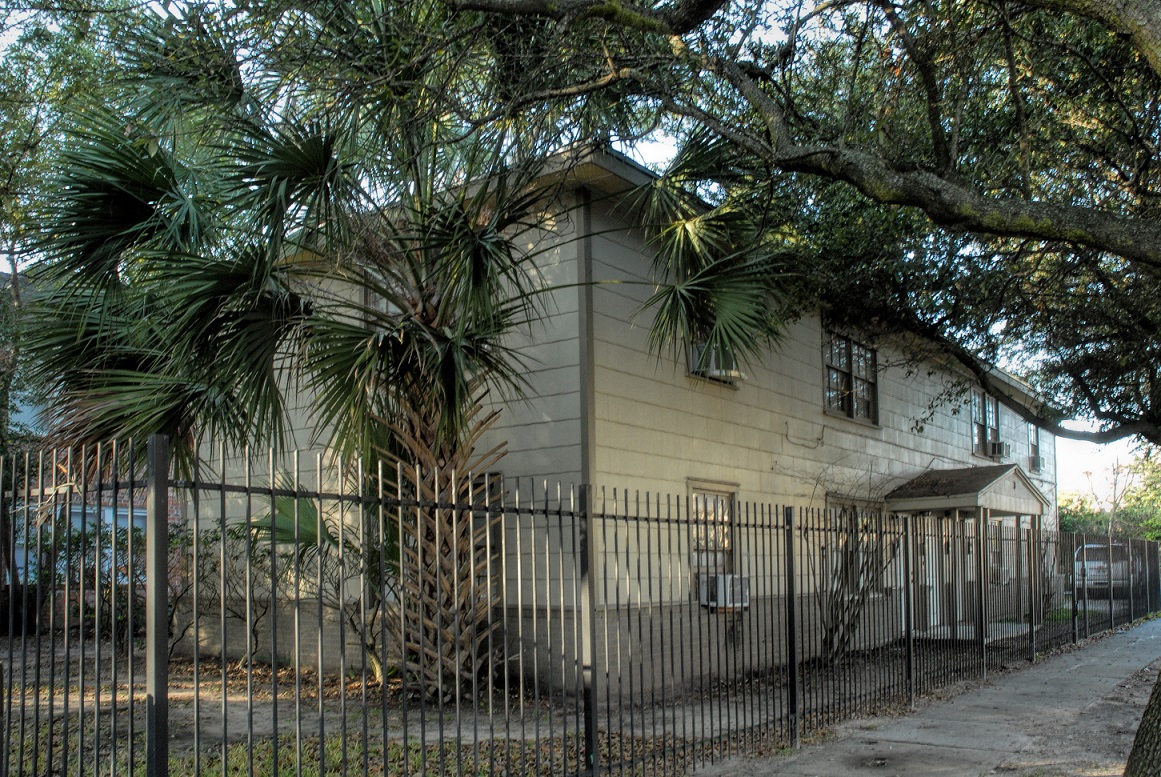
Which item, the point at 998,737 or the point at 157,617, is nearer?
the point at 157,617

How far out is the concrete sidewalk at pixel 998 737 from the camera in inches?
326

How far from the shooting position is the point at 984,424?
24312mm

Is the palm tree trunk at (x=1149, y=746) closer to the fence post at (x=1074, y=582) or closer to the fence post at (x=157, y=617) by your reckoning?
the fence post at (x=157, y=617)

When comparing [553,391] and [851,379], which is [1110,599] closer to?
[851,379]

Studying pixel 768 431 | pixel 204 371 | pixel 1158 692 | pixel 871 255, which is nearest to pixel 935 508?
pixel 768 431

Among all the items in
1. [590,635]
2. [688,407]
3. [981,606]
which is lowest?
[981,606]

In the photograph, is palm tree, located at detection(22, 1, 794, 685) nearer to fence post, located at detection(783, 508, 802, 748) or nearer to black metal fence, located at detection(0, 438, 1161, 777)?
black metal fence, located at detection(0, 438, 1161, 777)

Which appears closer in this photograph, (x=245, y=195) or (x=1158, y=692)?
(x=1158, y=692)

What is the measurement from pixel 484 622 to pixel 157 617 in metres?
6.65

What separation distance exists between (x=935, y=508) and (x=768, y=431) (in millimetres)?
4573

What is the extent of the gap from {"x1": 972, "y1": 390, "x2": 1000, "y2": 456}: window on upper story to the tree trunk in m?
18.0

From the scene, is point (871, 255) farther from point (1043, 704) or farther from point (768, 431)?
point (1043, 704)

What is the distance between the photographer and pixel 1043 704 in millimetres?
11633

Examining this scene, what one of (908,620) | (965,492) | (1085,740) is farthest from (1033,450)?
(1085,740)
